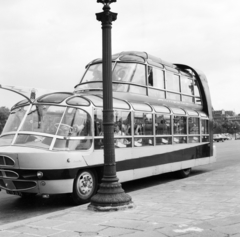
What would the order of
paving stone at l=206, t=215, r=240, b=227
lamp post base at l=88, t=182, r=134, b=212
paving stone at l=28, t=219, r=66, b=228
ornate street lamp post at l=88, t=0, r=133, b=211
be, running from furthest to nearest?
ornate street lamp post at l=88, t=0, r=133, b=211
lamp post base at l=88, t=182, r=134, b=212
paving stone at l=28, t=219, r=66, b=228
paving stone at l=206, t=215, r=240, b=227

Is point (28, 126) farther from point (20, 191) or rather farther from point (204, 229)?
point (204, 229)

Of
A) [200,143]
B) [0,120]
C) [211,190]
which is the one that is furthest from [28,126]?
[0,120]

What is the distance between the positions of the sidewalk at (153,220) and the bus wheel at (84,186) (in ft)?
2.83

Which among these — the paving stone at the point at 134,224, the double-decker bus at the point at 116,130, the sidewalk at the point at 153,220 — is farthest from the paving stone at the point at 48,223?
the double-decker bus at the point at 116,130

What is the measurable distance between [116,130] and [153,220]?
4.19 meters

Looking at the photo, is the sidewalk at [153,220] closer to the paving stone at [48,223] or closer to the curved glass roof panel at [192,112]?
the paving stone at [48,223]

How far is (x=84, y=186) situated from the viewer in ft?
29.0

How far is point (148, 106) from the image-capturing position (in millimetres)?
11758

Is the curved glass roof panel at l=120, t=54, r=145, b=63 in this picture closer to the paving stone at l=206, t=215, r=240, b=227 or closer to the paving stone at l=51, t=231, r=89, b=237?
the paving stone at l=206, t=215, r=240, b=227

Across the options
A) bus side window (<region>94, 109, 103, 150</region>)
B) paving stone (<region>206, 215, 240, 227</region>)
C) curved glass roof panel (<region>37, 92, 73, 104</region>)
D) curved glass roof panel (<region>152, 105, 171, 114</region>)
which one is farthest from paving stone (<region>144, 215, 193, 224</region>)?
curved glass roof panel (<region>152, 105, 171, 114</region>)

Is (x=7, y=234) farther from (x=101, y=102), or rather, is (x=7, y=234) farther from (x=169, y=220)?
(x=101, y=102)

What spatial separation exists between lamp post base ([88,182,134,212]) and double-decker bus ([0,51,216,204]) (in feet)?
3.73

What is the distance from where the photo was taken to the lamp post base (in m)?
7.29

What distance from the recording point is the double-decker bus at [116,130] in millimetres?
8281
